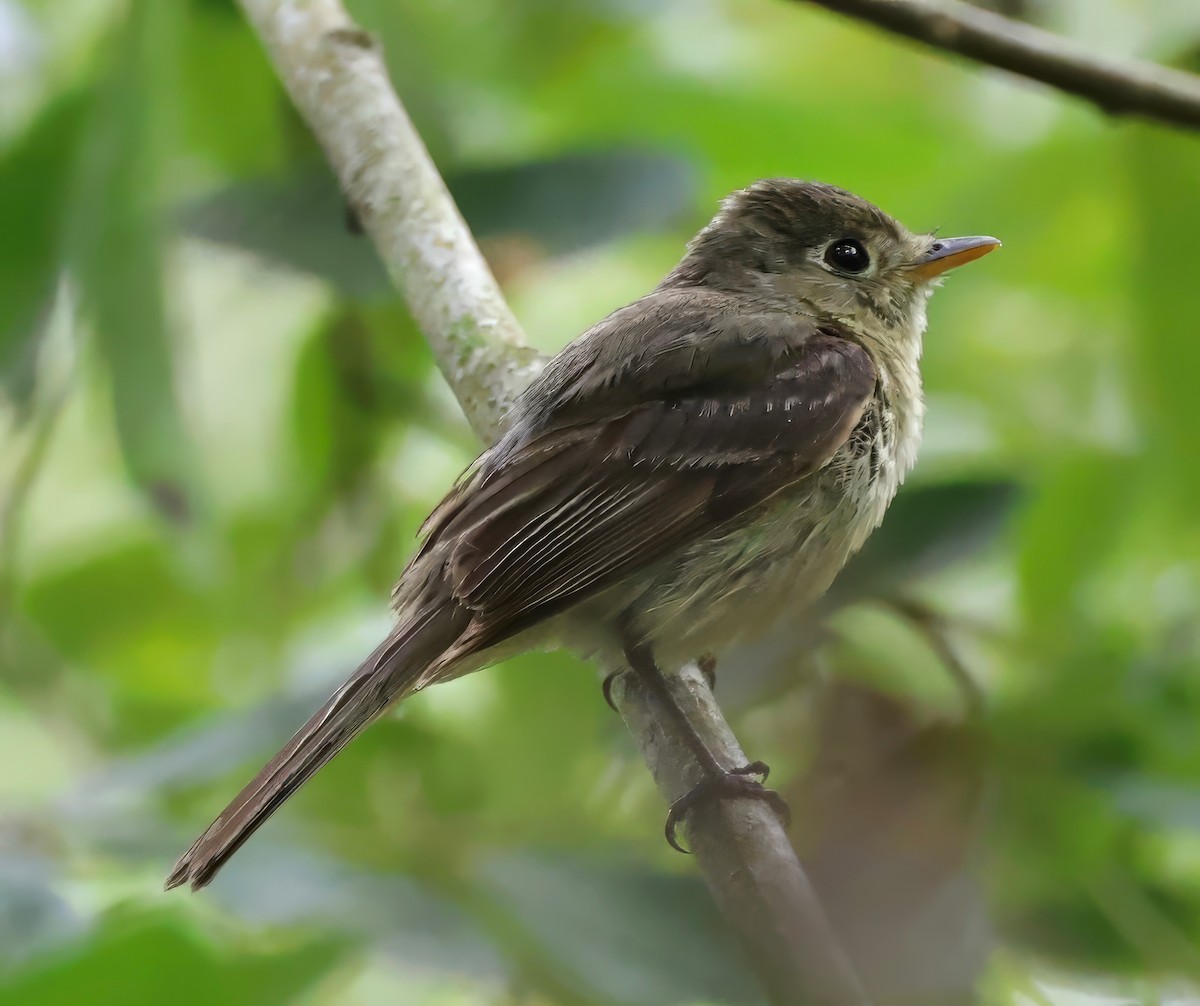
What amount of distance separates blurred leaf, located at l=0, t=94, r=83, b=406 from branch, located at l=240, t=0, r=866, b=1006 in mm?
549

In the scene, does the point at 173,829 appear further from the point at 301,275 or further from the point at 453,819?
the point at 301,275

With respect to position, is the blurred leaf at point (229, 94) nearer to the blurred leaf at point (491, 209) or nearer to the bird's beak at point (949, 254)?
the blurred leaf at point (491, 209)

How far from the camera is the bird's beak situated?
11.3 feet

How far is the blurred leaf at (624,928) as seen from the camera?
7.38 ft

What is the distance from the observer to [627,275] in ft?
15.0

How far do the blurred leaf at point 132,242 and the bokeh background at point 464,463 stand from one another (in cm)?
1

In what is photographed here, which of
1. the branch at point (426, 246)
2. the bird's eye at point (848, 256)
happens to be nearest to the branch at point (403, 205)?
the branch at point (426, 246)

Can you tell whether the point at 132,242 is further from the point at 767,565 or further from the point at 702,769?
the point at 702,769

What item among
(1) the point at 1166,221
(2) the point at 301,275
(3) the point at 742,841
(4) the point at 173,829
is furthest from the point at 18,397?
(1) the point at 1166,221

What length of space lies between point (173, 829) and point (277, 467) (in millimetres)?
1262

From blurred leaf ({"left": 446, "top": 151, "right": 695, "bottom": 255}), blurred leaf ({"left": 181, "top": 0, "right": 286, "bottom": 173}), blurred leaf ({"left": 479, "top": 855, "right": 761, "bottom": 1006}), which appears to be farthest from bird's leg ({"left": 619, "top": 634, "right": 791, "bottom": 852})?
blurred leaf ({"left": 181, "top": 0, "right": 286, "bottom": 173})

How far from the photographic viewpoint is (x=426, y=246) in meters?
3.09

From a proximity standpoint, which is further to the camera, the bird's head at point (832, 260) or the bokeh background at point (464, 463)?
the bird's head at point (832, 260)

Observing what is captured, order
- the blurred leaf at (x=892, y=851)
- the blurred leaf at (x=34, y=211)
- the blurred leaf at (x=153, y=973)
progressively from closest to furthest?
the blurred leaf at (x=892, y=851) → the blurred leaf at (x=153, y=973) → the blurred leaf at (x=34, y=211)
